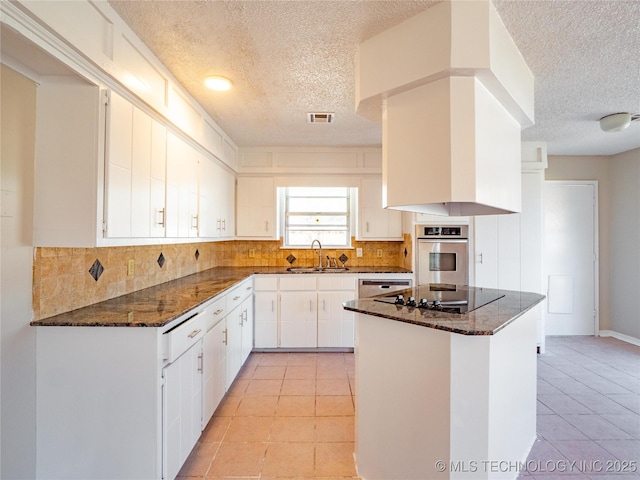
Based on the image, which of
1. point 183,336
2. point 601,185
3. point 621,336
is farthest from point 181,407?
point 601,185

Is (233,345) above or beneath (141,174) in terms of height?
beneath

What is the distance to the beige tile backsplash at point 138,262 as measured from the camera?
5.29 ft

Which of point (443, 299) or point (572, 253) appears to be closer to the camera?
point (443, 299)

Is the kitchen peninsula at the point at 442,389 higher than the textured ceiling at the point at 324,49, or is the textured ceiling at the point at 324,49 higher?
the textured ceiling at the point at 324,49

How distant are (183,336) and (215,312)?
1.95 ft

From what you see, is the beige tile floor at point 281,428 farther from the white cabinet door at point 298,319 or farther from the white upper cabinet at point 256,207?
the white upper cabinet at point 256,207

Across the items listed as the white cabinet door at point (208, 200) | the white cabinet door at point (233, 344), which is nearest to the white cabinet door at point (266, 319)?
the white cabinet door at point (233, 344)

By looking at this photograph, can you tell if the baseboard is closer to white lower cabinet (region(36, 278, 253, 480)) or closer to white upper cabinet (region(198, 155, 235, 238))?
white upper cabinet (region(198, 155, 235, 238))

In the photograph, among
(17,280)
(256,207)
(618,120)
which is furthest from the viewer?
(256,207)

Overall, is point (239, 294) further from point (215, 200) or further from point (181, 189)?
point (181, 189)

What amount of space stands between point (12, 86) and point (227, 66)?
1.17 metres

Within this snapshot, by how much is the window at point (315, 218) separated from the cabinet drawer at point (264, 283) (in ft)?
2.89

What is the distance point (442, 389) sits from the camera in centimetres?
146

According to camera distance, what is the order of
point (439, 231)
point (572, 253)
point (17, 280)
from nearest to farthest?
1. point (17, 280)
2. point (439, 231)
3. point (572, 253)
